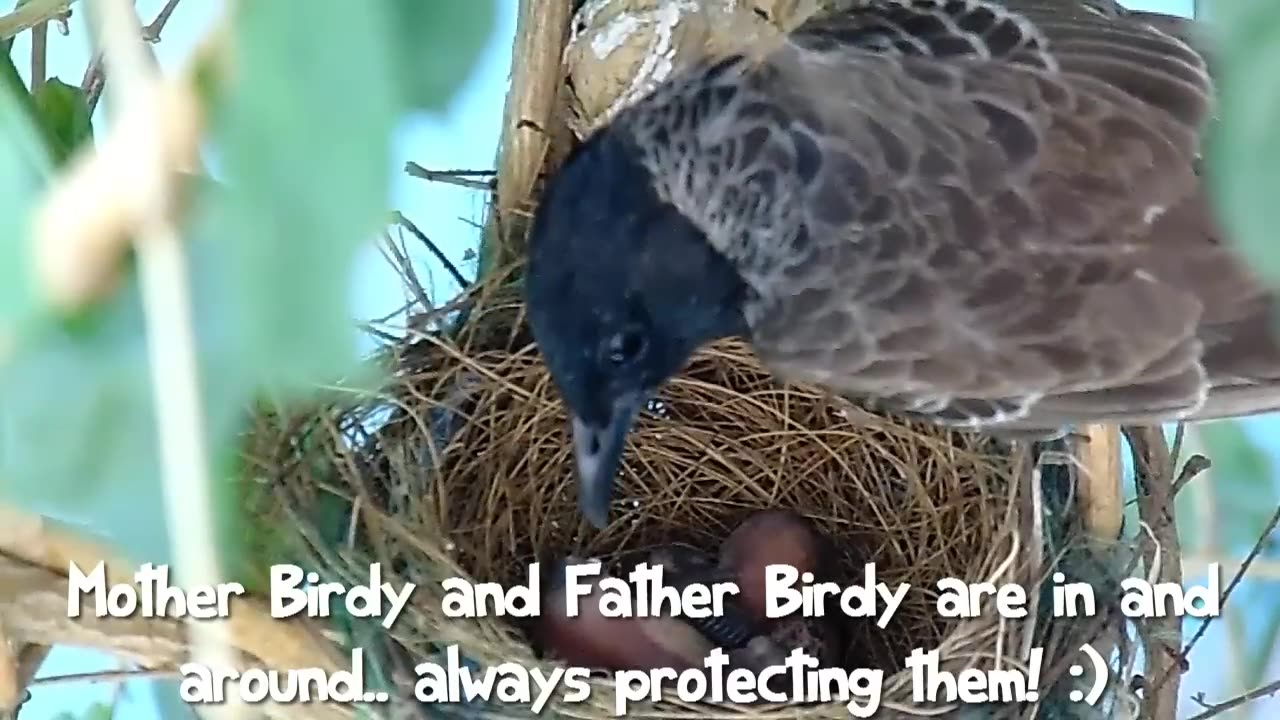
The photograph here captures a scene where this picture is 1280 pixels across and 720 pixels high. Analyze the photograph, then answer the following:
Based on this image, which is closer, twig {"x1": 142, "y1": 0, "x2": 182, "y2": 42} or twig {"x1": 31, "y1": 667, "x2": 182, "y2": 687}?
twig {"x1": 142, "y1": 0, "x2": 182, "y2": 42}

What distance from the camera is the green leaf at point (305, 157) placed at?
27 cm

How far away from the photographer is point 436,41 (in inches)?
12.3

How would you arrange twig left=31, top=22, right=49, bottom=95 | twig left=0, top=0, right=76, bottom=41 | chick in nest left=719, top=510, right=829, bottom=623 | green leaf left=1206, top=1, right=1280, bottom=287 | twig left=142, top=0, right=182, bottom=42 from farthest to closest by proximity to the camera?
chick in nest left=719, top=510, right=829, bottom=623, twig left=31, top=22, right=49, bottom=95, twig left=0, top=0, right=76, bottom=41, twig left=142, top=0, right=182, bottom=42, green leaf left=1206, top=1, right=1280, bottom=287

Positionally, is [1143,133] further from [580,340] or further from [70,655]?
[70,655]

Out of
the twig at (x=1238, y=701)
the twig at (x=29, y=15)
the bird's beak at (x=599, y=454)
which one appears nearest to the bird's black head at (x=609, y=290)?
the bird's beak at (x=599, y=454)

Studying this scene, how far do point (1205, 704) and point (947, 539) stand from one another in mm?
234

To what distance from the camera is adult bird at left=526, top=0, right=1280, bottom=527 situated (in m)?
Result: 0.82

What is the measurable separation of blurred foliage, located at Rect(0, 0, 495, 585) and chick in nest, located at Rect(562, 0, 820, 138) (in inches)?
26.5

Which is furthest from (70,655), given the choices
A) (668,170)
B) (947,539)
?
(947,539)

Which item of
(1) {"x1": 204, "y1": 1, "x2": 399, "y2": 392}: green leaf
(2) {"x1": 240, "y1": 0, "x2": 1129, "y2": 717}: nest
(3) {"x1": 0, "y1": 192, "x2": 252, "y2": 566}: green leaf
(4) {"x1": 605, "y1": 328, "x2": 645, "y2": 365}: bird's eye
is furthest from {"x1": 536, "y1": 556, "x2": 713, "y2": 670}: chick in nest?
(1) {"x1": 204, "y1": 1, "x2": 399, "y2": 392}: green leaf

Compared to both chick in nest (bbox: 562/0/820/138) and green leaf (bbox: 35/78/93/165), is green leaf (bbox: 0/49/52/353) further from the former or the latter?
chick in nest (bbox: 562/0/820/138)

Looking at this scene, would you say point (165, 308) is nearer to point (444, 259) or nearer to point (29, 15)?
point (29, 15)

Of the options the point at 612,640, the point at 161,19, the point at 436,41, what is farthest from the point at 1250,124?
the point at 612,640

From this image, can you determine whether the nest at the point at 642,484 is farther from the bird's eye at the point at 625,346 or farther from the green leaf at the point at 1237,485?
the bird's eye at the point at 625,346
